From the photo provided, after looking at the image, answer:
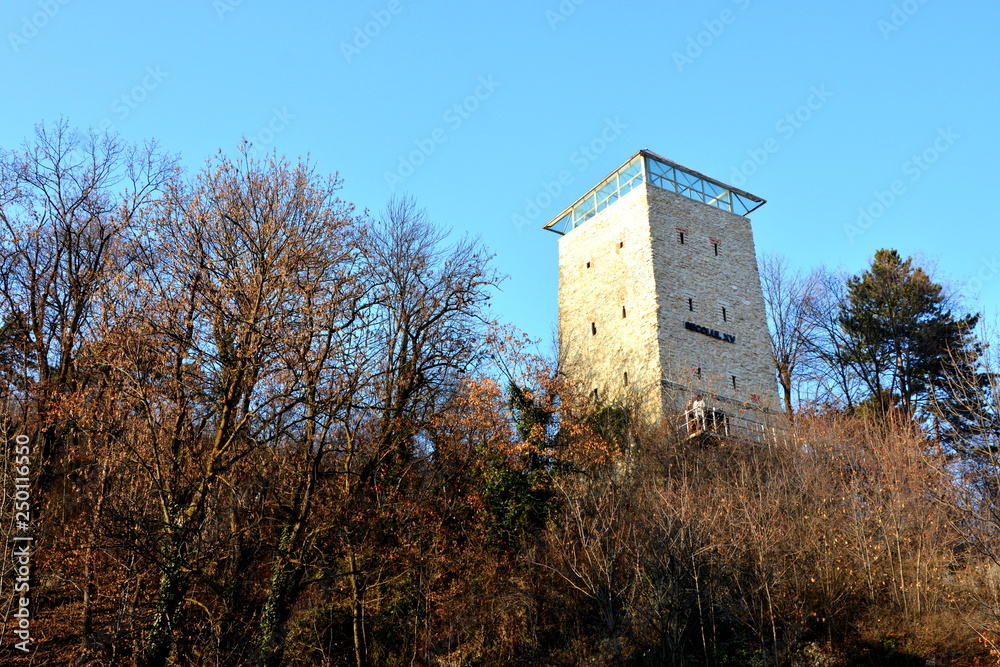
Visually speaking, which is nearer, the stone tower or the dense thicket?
the dense thicket

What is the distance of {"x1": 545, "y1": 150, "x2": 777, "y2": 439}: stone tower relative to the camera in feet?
81.7

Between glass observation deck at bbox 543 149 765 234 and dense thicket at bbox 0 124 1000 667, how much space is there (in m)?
13.1

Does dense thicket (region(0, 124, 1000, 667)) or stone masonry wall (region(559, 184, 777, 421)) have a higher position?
stone masonry wall (region(559, 184, 777, 421))

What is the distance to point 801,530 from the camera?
14.5 metres

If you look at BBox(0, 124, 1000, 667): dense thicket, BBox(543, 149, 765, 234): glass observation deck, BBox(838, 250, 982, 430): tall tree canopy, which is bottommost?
BBox(0, 124, 1000, 667): dense thicket

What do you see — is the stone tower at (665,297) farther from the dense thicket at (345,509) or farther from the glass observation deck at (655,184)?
the dense thicket at (345,509)

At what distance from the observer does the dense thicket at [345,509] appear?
1082 centimetres

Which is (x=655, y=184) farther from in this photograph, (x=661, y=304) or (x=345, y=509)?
(x=345, y=509)

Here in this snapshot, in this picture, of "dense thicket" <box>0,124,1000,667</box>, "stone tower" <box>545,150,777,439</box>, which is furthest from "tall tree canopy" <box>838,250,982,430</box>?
"dense thicket" <box>0,124,1000,667</box>

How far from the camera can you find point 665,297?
2575cm

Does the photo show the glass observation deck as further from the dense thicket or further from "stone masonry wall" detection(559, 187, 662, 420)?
the dense thicket

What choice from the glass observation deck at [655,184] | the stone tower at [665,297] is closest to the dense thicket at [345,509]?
the stone tower at [665,297]

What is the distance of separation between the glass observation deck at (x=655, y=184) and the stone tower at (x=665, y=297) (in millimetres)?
44

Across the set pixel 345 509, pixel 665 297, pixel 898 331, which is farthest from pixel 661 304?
pixel 345 509
